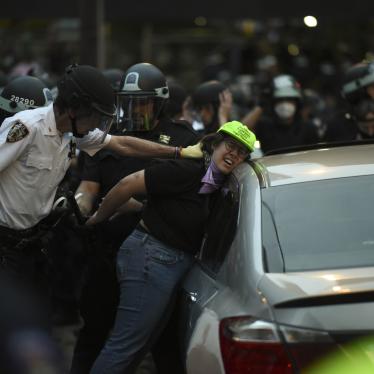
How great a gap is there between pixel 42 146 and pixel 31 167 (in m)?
0.12

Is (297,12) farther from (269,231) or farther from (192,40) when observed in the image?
(192,40)

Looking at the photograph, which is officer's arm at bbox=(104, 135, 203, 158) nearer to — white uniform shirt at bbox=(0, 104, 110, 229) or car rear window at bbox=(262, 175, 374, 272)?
white uniform shirt at bbox=(0, 104, 110, 229)

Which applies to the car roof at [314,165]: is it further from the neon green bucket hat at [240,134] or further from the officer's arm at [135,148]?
the officer's arm at [135,148]

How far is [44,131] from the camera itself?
16.2ft

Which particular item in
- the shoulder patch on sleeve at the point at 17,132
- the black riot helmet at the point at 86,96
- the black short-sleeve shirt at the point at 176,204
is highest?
the black riot helmet at the point at 86,96

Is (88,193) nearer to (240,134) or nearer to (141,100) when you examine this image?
(141,100)

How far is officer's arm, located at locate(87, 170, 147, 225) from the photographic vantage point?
4.92m

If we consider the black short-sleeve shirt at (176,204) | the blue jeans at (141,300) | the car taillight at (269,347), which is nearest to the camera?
the car taillight at (269,347)

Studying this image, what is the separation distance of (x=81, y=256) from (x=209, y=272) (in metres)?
4.63

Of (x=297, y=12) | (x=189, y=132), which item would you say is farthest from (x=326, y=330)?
(x=297, y=12)

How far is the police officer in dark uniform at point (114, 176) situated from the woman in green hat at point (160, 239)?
2.54ft

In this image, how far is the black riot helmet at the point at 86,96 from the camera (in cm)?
490

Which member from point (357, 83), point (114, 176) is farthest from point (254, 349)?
point (357, 83)

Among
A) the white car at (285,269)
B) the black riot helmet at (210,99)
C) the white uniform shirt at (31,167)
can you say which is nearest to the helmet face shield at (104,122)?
the white uniform shirt at (31,167)
